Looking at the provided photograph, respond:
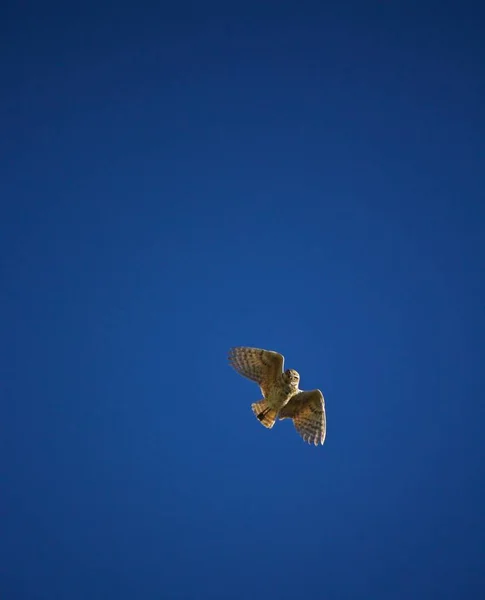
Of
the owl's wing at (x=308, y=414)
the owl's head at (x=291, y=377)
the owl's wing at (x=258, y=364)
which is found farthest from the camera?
the owl's wing at (x=258, y=364)

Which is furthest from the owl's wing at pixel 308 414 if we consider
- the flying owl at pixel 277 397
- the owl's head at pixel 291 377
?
the owl's head at pixel 291 377

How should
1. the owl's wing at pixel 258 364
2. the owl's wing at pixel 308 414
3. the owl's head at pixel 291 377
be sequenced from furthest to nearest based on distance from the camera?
the owl's wing at pixel 258 364 < the owl's wing at pixel 308 414 < the owl's head at pixel 291 377

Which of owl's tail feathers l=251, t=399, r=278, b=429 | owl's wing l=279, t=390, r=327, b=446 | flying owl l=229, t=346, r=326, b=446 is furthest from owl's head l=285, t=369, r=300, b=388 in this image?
owl's tail feathers l=251, t=399, r=278, b=429

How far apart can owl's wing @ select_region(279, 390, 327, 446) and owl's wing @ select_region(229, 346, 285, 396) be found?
0.21 m

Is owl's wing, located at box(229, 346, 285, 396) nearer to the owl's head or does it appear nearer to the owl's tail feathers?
the owl's tail feathers

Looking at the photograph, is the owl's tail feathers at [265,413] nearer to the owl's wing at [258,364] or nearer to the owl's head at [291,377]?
the owl's wing at [258,364]

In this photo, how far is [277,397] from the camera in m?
5.79

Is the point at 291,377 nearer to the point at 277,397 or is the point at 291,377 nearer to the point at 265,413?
the point at 277,397

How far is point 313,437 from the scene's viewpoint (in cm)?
578

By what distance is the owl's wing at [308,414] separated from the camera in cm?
573

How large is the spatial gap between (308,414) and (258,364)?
0.51 m

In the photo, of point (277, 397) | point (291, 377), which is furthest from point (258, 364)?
point (291, 377)

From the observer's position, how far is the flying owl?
5742mm

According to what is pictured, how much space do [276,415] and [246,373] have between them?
375 mm
